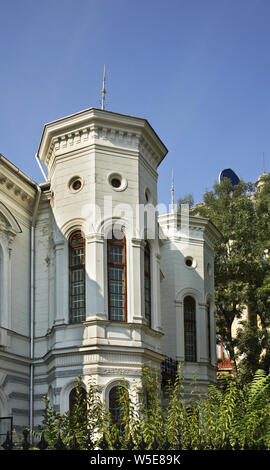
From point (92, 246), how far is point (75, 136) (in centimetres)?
402

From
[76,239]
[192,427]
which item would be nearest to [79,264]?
[76,239]

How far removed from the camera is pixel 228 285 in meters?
36.4

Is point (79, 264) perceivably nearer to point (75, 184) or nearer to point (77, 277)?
point (77, 277)

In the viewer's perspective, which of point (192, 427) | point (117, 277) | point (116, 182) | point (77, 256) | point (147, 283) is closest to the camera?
point (192, 427)

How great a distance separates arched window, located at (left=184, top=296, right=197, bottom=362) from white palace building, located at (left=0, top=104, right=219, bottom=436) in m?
7.70

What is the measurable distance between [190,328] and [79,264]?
10433 mm

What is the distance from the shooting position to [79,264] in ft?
71.5

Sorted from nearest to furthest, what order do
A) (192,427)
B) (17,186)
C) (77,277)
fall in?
(192,427)
(77,277)
(17,186)

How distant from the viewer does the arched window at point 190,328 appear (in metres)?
30.2

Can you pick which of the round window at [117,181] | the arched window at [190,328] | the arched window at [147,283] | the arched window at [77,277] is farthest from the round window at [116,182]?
the arched window at [190,328]

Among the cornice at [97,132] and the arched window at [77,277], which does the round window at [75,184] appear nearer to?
the cornice at [97,132]
